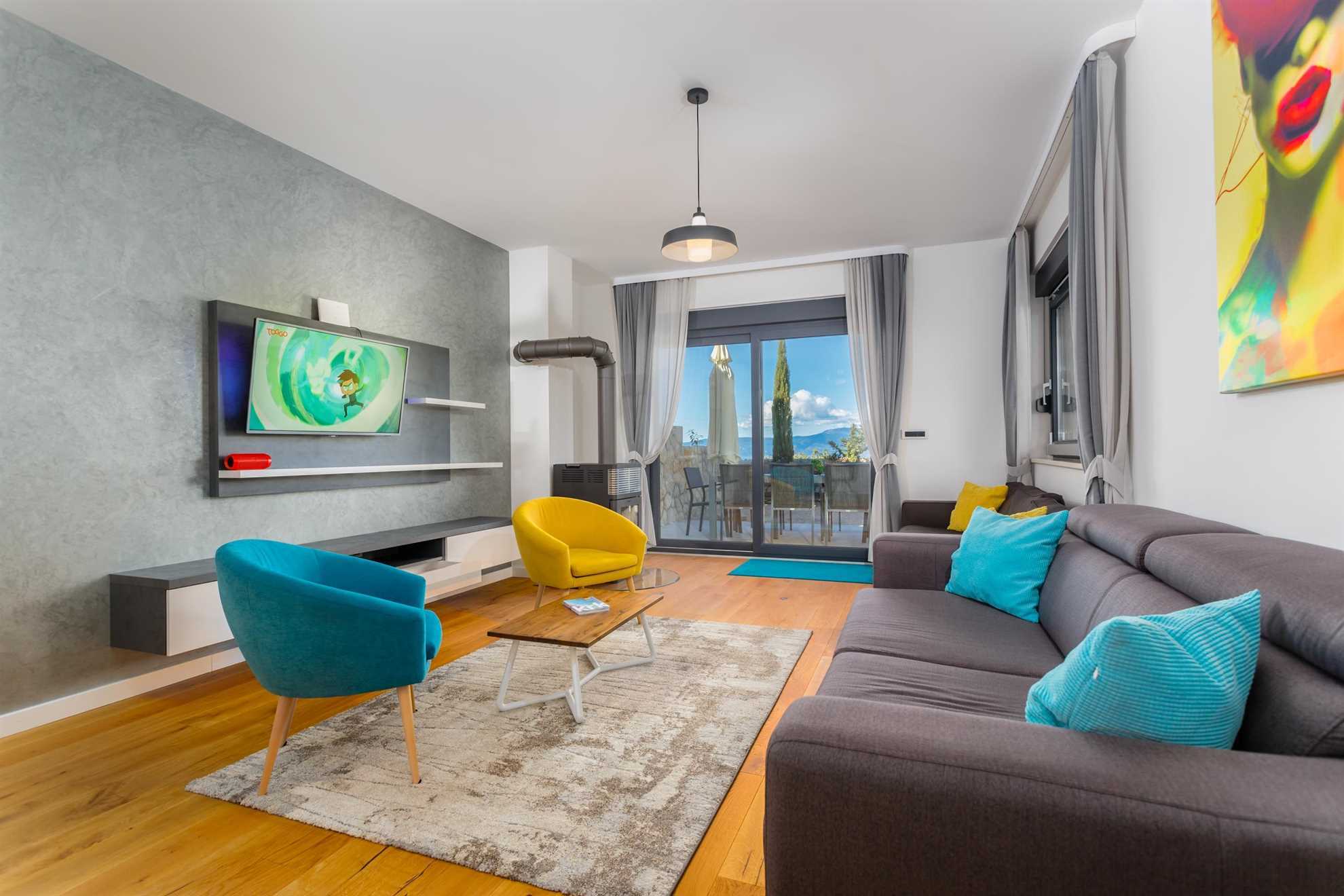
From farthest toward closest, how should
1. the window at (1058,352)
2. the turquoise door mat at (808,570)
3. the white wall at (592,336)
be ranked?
1. the white wall at (592,336)
2. the turquoise door mat at (808,570)
3. the window at (1058,352)

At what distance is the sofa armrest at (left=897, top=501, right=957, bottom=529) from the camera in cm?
497

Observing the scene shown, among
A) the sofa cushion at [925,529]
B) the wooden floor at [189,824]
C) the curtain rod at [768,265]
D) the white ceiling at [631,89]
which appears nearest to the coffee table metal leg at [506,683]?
the wooden floor at [189,824]

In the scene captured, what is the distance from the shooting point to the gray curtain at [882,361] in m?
5.55

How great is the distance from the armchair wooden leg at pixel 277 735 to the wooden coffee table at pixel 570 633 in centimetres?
67

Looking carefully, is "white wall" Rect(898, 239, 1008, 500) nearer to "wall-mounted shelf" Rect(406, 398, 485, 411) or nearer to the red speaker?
"wall-mounted shelf" Rect(406, 398, 485, 411)

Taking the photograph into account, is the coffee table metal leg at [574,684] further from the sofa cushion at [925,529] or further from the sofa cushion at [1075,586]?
the sofa cushion at [925,529]

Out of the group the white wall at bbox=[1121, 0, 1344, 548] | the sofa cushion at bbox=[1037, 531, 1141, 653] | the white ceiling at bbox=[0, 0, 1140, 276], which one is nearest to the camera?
the white wall at bbox=[1121, 0, 1344, 548]

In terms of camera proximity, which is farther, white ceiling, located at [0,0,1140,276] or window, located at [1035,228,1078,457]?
window, located at [1035,228,1078,457]

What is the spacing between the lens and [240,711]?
8.76 ft

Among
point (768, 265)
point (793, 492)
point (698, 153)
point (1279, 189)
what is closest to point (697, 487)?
point (793, 492)

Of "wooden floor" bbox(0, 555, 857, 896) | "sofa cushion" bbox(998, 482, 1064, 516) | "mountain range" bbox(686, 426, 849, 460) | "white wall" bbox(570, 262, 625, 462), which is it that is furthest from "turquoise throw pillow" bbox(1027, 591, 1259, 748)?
"white wall" bbox(570, 262, 625, 462)

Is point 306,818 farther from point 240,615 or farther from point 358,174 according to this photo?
point 358,174

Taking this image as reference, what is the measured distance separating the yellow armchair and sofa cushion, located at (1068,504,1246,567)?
2469 mm

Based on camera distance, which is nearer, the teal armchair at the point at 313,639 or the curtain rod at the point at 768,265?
the teal armchair at the point at 313,639
